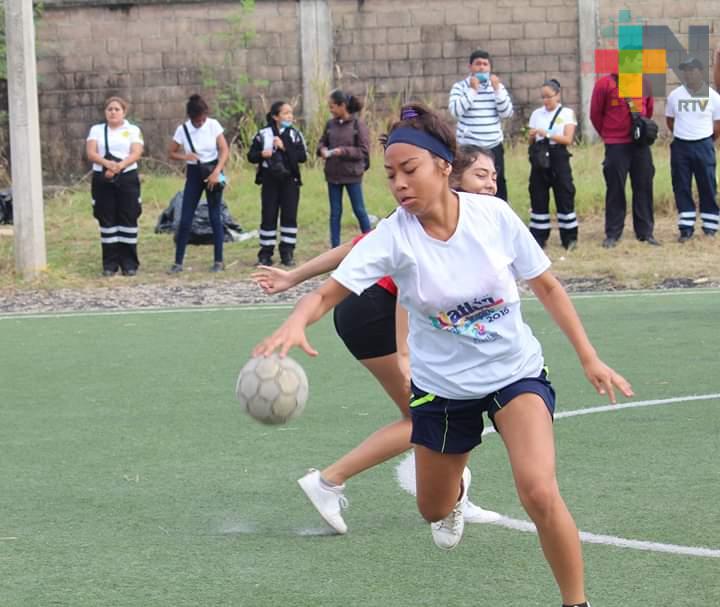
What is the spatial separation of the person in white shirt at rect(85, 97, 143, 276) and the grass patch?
12.8 inches

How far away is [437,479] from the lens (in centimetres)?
506

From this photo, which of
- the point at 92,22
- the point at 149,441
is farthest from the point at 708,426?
the point at 92,22

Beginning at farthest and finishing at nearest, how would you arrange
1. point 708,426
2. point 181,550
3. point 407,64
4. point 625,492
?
point 407,64 < point 708,426 < point 625,492 < point 181,550

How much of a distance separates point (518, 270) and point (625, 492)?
1948 mm

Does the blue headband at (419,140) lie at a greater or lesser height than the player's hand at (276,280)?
greater

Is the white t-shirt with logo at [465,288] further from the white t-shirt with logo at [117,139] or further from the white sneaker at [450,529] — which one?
the white t-shirt with logo at [117,139]

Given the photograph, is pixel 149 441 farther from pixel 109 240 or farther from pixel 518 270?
pixel 109 240

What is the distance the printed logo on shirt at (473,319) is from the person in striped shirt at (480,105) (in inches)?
438

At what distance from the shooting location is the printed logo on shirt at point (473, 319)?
15.8 feet

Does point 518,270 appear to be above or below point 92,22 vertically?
below

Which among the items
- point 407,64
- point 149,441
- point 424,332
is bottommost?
point 149,441

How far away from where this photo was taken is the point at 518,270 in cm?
490
